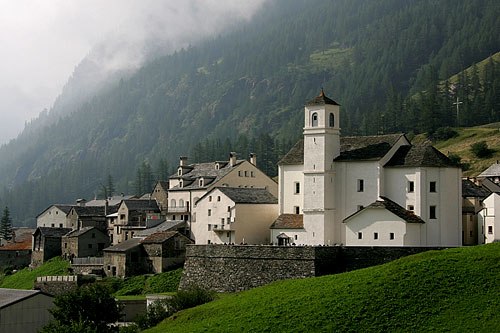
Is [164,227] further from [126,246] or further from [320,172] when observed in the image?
[320,172]

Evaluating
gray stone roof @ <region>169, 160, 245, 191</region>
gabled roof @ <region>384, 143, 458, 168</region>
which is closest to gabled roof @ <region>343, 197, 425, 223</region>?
gabled roof @ <region>384, 143, 458, 168</region>

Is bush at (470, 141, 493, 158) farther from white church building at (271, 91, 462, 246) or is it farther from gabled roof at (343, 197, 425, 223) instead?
gabled roof at (343, 197, 425, 223)

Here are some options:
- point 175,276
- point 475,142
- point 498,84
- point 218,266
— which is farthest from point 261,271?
point 498,84

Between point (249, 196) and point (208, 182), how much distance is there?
18.7 metres

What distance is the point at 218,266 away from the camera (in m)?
67.0

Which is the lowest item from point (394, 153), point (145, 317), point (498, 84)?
point (145, 317)

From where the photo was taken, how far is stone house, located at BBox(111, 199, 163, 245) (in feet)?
323

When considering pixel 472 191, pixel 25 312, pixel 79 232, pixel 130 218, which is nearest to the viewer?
pixel 25 312

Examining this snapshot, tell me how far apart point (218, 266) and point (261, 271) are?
4.56m

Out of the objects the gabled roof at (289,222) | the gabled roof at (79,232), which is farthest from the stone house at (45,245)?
the gabled roof at (289,222)

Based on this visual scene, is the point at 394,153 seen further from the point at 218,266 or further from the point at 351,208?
the point at 218,266

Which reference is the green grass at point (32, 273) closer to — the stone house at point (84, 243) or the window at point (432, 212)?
the stone house at point (84, 243)

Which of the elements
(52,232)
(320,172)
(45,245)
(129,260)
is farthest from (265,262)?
(52,232)

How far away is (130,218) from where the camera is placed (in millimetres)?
103438
